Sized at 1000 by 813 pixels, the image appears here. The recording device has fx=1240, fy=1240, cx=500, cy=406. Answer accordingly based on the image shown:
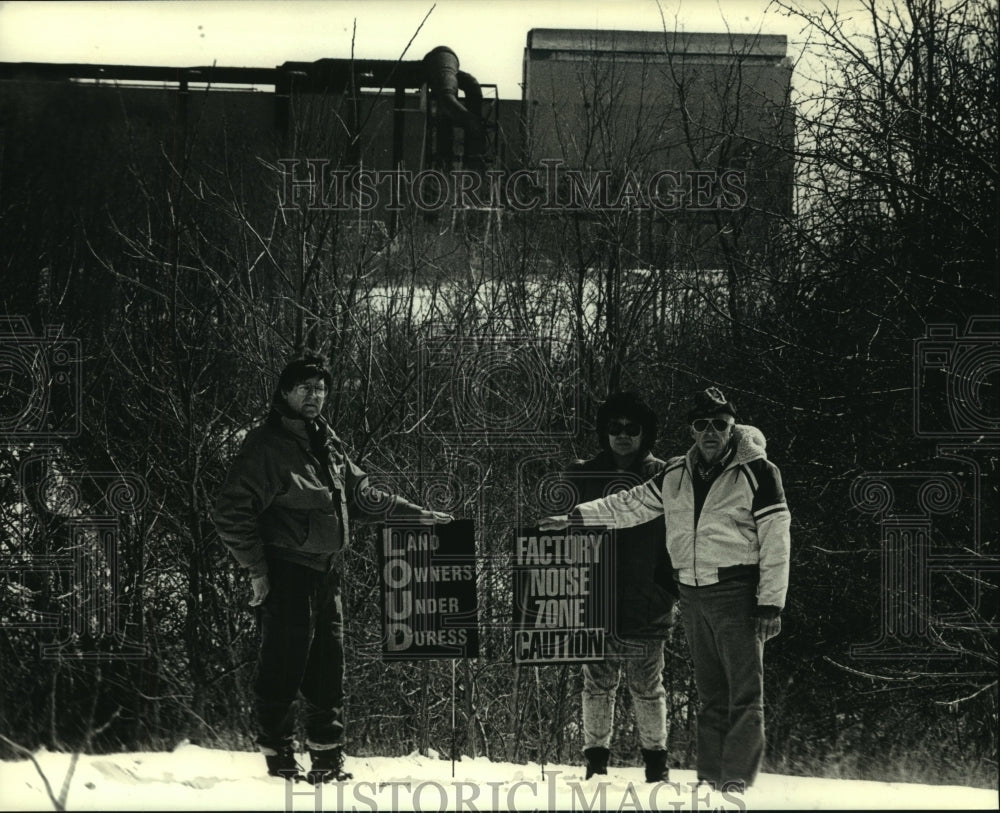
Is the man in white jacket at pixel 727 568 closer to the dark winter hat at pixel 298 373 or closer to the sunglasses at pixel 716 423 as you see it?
the sunglasses at pixel 716 423

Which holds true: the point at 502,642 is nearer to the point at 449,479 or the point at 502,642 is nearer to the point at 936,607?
the point at 449,479

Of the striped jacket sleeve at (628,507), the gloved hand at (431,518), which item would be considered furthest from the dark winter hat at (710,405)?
the gloved hand at (431,518)

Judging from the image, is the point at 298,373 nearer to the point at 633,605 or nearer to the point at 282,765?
the point at 282,765

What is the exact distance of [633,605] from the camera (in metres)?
6.05

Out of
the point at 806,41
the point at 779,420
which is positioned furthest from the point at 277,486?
the point at 806,41

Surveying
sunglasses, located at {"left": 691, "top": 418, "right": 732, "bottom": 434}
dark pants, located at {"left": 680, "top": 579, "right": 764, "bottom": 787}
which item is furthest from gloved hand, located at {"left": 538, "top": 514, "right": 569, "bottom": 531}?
sunglasses, located at {"left": 691, "top": 418, "right": 732, "bottom": 434}

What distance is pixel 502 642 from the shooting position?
8.27 meters

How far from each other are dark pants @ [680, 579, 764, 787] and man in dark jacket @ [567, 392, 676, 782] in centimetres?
28

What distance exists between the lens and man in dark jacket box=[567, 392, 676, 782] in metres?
5.92

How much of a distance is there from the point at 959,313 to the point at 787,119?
65.3 inches

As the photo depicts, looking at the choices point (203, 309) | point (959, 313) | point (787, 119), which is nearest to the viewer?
point (959, 313)

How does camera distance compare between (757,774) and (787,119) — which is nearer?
(757,774)

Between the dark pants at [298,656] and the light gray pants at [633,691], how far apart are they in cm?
122

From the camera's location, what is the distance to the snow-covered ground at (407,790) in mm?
5523
